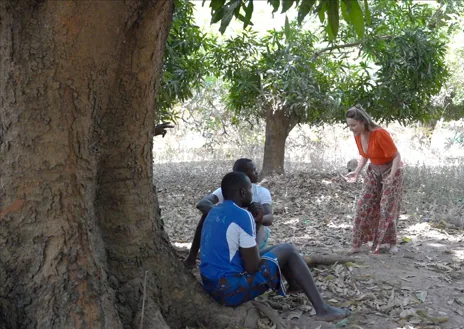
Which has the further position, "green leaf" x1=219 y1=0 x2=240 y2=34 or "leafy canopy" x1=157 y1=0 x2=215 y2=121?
"leafy canopy" x1=157 y1=0 x2=215 y2=121

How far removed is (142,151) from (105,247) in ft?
1.99

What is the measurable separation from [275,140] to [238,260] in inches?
294

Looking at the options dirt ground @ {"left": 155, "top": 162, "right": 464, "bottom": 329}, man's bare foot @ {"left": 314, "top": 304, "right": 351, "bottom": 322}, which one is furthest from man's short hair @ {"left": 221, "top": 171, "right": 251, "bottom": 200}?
man's bare foot @ {"left": 314, "top": 304, "right": 351, "bottom": 322}

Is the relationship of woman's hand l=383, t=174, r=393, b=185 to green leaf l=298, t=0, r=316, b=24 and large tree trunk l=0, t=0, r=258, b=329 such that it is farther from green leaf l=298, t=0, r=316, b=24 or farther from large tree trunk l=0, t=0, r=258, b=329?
green leaf l=298, t=0, r=316, b=24

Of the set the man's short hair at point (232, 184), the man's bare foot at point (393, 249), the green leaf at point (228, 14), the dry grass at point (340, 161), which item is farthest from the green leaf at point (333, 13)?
the dry grass at point (340, 161)

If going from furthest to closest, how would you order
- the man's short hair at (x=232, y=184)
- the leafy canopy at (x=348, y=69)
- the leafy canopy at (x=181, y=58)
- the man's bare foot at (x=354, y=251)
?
1. the leafy canopy at (x=348, y=69)
2. the leafy canopy at (x=181, y=58)
3. the man's bare foot at (x=354, y=251)
4. the man's short hair at (x=232, y=184)

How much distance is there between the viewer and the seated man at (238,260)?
344 centimetres

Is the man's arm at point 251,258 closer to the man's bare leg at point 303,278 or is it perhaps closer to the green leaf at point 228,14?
the man's bare leg at point 303,278

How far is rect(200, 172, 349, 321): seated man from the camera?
344 centimetres

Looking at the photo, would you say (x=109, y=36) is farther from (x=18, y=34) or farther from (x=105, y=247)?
(x=105, y=247)

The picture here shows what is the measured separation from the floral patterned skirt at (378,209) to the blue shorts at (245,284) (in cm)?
214

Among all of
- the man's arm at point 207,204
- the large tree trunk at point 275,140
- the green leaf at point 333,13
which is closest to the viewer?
the green leaf at point 333,13

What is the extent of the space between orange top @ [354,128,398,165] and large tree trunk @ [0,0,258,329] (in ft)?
9.09

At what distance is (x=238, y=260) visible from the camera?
138 inches
